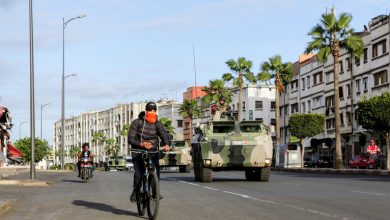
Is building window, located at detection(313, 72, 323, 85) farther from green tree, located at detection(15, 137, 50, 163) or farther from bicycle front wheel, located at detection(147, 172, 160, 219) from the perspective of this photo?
green tree, located at detection(15, 137, 50, 163)

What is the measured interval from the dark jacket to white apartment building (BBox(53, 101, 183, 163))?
126795mm

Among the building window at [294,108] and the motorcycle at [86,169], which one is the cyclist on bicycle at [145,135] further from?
the building window at [294,108]

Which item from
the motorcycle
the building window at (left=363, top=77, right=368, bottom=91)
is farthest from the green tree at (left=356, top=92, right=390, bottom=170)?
the motorcycle

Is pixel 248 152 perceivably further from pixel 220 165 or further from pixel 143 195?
pixel 143 195

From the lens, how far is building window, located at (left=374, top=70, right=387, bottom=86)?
63.2 meters

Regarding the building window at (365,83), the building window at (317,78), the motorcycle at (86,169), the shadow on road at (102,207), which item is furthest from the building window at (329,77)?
the shadow on road at (102,207)

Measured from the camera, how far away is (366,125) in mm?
47031

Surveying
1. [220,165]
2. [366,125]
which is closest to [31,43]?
[220,165]

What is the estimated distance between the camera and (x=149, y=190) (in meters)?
10.5

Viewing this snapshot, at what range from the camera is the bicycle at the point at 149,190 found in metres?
10.3

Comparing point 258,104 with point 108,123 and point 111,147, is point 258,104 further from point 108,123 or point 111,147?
point 108,123

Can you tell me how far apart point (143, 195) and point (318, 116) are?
61425 mm

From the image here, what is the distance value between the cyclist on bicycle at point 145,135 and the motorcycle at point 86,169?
16.1 m

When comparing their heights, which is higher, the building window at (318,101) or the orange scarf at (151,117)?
the building window at (318,101)
